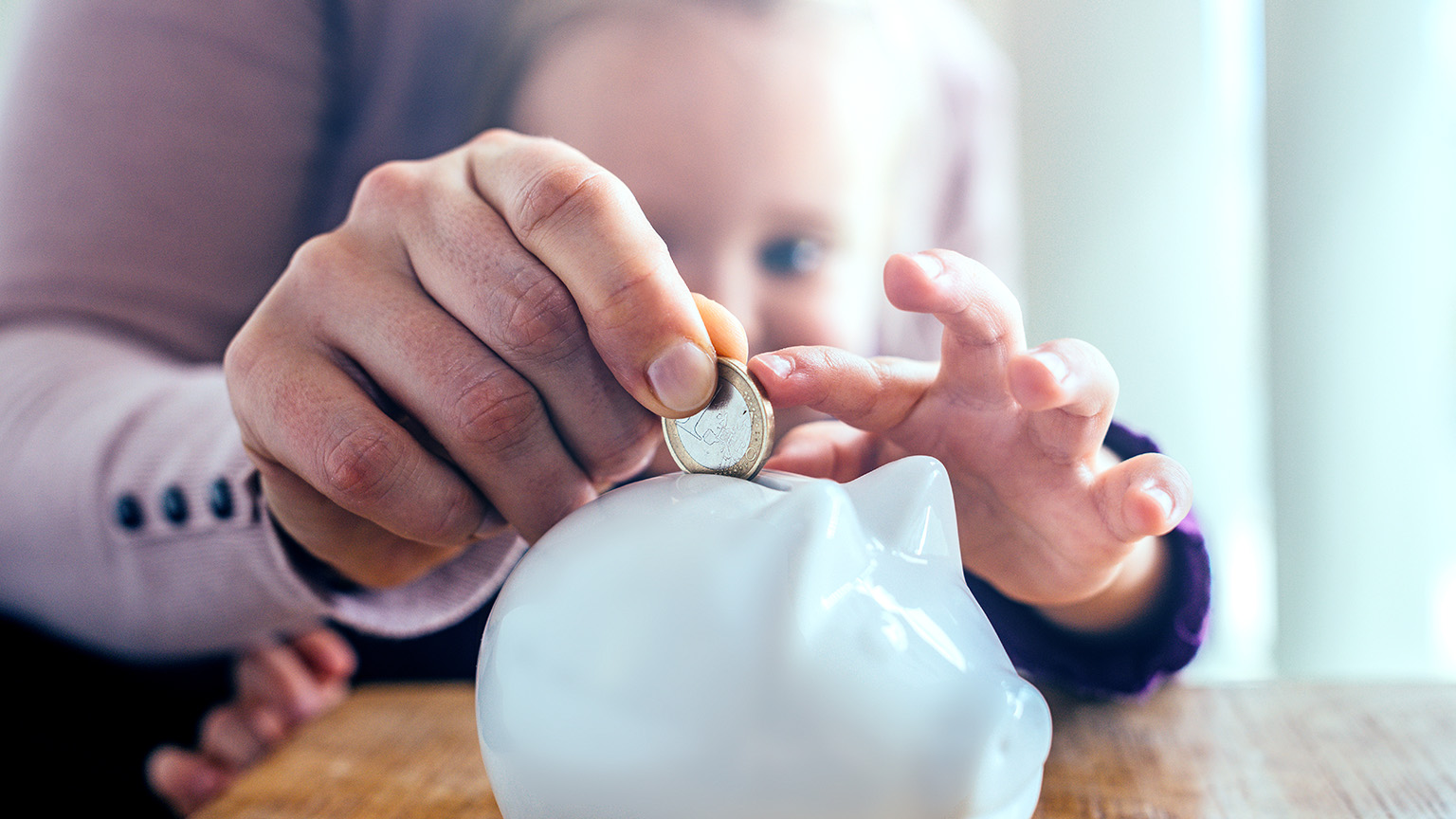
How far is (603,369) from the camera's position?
1.31 feet

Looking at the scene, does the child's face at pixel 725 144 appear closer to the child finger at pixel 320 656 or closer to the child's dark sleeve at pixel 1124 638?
the child's dark sleeve at pixel 1124 638

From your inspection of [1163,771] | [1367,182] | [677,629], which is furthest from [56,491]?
[1367,182]

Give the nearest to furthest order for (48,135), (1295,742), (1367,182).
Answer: (1295,742) < (48,135) < (1367,182)

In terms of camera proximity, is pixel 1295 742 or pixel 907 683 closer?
pixel 907 683

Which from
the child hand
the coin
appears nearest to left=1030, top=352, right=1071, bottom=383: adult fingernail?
the coin

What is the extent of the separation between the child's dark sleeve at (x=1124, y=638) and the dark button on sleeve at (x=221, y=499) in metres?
0.44

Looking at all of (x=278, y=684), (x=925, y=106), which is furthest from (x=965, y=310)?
(x=925, y=106)

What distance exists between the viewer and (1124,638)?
0.58 meters

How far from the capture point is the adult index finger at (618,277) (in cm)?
36

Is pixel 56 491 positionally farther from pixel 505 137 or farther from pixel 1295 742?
pixel 1295 742

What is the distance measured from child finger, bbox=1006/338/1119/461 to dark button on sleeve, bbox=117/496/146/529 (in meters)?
0.54

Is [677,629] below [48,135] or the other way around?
below

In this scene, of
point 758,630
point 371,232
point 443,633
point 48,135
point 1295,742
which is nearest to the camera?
point 758,630

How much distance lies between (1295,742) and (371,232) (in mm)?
551
